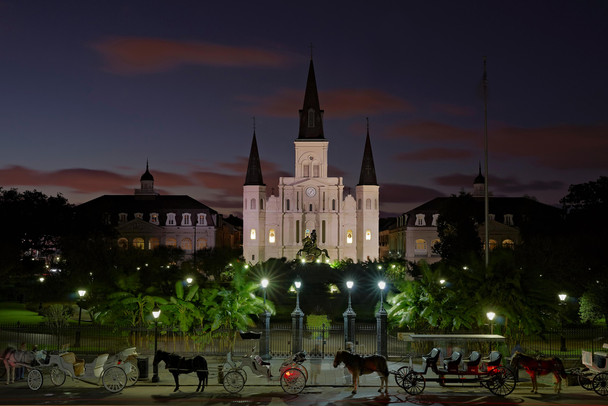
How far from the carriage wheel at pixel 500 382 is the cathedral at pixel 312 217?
7698cm

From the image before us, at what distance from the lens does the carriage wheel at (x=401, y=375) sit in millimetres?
17942

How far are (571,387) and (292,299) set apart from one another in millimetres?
30231

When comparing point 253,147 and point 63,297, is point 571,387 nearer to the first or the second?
point 63,297

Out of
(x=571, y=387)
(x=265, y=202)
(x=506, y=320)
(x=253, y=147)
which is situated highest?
(x=253, y=147)

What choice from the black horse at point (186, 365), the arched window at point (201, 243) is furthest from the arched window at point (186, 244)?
the black horse at point (186, 365)

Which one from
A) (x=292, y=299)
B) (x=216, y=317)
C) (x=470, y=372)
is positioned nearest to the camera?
(x=470, y=372)

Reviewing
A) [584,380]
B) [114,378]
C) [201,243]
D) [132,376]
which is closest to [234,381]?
[132,376]

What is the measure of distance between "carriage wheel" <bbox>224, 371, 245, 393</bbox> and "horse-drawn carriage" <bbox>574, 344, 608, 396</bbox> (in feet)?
30.7

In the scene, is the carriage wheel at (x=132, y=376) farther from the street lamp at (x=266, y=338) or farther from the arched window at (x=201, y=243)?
the arched window at (x=201, y=243)

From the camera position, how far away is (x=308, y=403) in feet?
55.7

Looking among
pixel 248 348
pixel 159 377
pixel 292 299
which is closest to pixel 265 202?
pixel 292 299

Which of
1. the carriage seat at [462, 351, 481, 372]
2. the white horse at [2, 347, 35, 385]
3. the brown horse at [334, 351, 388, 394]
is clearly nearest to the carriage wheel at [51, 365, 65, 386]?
the white horse at [2, 347, 35, 385]

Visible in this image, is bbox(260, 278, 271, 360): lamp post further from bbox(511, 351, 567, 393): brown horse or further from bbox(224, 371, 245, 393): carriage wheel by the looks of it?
bbox(511, 351, 567, 393): brown horse

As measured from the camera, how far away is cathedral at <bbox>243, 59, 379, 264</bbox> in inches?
3770
